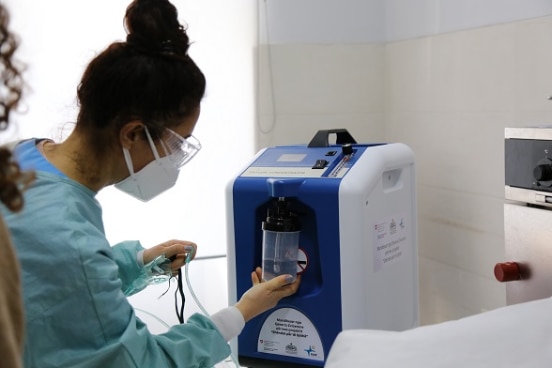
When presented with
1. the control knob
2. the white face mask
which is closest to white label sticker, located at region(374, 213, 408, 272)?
the control knob

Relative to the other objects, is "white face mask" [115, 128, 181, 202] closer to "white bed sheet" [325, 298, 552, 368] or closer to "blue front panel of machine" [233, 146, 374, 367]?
"blue front panel of machine" [233, 146, 374, 367]

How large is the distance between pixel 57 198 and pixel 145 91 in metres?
0.22

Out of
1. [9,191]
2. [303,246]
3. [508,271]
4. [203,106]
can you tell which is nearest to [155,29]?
[303,246]

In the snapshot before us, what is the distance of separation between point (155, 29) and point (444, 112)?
41.1 inches

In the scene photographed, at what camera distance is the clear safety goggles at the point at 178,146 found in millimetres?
1222

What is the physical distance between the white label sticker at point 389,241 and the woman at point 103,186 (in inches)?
13.2

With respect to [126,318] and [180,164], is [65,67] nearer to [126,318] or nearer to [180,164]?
[180,164]

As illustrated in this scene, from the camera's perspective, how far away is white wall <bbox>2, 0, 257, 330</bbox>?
200 cm

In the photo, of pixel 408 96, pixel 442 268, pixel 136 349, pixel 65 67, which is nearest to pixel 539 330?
pixel 136 349

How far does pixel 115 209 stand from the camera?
2086 mm

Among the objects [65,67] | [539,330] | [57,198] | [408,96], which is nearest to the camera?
[539,330]

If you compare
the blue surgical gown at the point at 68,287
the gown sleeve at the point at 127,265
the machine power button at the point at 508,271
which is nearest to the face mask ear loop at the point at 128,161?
the blue surgical gown at the point at 68,287

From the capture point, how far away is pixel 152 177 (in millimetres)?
1276

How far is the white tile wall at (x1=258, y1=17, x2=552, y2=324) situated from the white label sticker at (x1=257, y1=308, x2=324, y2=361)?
1.84 ft
